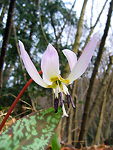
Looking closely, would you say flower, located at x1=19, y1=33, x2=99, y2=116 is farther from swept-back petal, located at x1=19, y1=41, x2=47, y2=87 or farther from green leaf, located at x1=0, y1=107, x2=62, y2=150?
green leaf, located at x1=0, y1=107, x2=62, y2=150

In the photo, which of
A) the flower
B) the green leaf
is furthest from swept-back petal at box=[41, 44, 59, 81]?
the green leaf

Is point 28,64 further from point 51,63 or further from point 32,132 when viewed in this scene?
point 32,132

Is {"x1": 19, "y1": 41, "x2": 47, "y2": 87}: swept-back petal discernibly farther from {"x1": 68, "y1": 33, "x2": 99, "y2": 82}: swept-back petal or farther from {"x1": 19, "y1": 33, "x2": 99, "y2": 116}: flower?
{"x1": 68, "y1": 33, "x2": 99, "y2": 82}: swept-back petal

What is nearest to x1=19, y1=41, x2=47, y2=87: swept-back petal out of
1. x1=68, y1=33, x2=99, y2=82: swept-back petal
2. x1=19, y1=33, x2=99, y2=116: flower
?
x1=19, y1=33, x2=99, y2=116: flower

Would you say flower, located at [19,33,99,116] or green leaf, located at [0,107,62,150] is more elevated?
flower, located at [19,33,99,116]

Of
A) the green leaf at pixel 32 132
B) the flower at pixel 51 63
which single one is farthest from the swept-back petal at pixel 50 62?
the green leaf at pixel 32 132

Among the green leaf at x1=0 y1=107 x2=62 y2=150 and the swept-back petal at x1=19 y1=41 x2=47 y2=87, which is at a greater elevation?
the swept-back petal at x1=19 y1=41 x2=47 y2=87

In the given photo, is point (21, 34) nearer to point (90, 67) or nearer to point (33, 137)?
point (90, 67)
